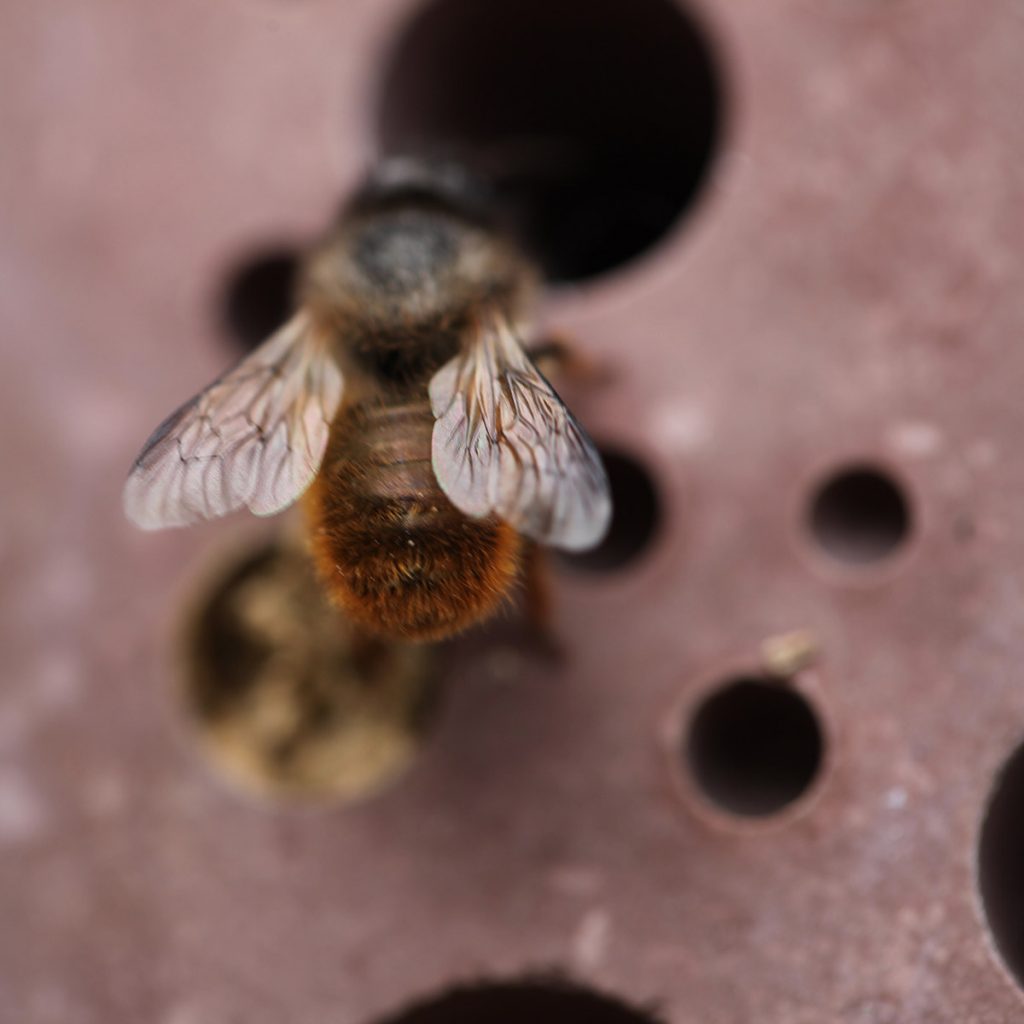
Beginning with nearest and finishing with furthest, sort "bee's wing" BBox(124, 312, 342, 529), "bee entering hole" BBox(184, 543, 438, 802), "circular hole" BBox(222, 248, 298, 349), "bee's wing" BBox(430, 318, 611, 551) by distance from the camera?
1. "bee's wing" BBox(430, 318, 611, 551)
2. "bee's wing" BBox(124, 312, 342, 529)
3. "bee entering hole" BBox(184, 543, 438, 802)
4. "circular hole" BBox(222, 248, 298, 349)

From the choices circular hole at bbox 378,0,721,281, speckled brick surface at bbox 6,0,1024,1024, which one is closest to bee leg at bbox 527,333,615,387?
speckled brick surface at bbox 6,0,1024,1024

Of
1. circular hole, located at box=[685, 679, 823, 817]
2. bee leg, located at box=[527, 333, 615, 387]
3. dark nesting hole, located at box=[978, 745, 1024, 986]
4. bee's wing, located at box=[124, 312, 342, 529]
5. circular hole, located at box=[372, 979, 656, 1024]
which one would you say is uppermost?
bee leg, located at box=[527, 333, 615, 387]

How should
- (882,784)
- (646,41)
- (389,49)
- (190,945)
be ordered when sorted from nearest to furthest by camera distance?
1. (882,784)
2. (190,945)
3. (389,49)
4. (646,41)

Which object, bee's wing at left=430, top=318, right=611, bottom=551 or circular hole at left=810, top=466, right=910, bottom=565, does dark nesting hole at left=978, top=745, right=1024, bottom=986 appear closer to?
circular hole at left=810, top=466, right=910, bottom=565

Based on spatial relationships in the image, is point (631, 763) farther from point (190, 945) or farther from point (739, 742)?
point (190, 945)

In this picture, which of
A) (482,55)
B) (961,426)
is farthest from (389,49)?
(961,426)

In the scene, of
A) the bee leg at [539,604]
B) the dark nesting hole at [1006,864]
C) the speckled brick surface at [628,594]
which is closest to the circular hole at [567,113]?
the speckled brick surface at [628,594]

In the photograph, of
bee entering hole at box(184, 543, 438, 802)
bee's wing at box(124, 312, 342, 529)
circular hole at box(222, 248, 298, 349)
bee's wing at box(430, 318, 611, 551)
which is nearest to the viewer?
bee's wing at box(430, 318, 611, 551)
